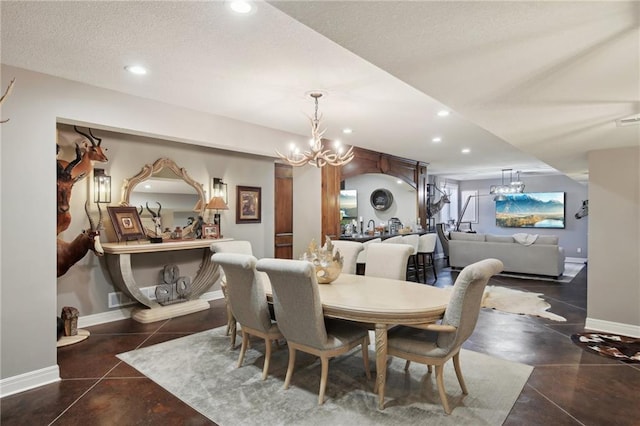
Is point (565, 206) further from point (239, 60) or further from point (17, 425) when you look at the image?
point (17, 425)

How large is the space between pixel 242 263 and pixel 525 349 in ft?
9.36

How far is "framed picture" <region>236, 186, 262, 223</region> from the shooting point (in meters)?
5.70

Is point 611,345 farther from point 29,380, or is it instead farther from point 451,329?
point 29,380

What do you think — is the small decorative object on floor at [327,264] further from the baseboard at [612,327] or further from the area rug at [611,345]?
the baseboard at [612,327]

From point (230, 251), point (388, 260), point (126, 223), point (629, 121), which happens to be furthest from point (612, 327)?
point (126, 223)

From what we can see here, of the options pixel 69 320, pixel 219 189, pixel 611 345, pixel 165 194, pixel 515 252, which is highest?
pixel 219 189

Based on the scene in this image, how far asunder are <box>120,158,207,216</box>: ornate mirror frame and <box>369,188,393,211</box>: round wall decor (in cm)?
500

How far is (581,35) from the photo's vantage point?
4.70 feet

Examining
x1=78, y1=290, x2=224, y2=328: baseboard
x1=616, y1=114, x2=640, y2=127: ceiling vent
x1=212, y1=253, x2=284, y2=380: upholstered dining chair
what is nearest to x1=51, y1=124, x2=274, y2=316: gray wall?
x1=78, y1=290, x2=224, y2=328: baseboard

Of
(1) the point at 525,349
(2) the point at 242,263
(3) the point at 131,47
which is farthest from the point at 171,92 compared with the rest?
(1) the point at 525,349

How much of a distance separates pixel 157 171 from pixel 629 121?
195 inches

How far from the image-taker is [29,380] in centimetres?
272

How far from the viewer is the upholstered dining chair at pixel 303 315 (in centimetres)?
231

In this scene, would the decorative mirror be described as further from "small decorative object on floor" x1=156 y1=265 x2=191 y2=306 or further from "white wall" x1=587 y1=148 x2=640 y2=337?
"white wall" x1=587 y1=148 x2=640 y2=337
